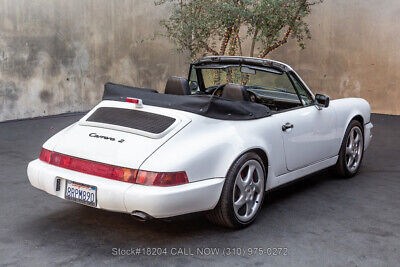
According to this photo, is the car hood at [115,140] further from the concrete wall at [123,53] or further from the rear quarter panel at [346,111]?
the concrete wall at [123,53]

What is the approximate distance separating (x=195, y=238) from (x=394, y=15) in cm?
1002

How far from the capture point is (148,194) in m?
3.76

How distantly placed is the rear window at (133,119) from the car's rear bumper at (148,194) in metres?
0.53

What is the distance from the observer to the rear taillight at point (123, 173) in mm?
3850

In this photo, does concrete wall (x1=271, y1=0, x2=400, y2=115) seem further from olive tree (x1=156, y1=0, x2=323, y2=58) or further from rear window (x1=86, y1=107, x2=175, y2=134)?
rear window (x1=86, y1=107, x2=175, y2=134)

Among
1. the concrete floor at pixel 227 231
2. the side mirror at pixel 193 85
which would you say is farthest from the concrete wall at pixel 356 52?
the side mirror at pixel 193 85

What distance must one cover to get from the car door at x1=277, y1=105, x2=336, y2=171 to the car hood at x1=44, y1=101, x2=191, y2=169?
4.08 feet

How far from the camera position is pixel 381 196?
18.6 feet

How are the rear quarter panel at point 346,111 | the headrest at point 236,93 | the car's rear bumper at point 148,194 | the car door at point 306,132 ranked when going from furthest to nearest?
the rear quarter panel at point 346,111 → the car door at point 306,132 → the headrest at point 236,93 → the car's rear bumper at point 148,194

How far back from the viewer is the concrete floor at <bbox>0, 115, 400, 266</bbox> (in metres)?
3.90

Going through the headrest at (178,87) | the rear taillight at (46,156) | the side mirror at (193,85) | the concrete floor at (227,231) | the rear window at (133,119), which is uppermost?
the headrest at (178,87)

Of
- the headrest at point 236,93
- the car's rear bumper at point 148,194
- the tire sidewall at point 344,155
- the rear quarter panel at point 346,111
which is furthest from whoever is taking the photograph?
the tire sidewall at point 344,155

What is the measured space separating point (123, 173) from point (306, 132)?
2.17 metres

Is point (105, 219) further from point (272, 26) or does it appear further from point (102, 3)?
point (102, 3)
